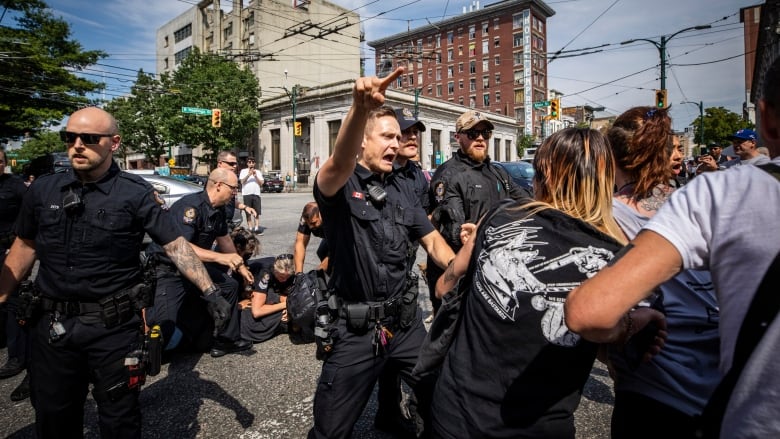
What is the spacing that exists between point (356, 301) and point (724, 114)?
153 feet

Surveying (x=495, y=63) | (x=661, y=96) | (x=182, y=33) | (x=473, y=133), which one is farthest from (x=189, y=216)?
(x=495, y=63)

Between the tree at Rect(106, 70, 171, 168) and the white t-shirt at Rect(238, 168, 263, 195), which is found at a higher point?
the tree at Rect(106, 70, 171, 168)

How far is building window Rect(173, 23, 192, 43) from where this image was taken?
5794 cm

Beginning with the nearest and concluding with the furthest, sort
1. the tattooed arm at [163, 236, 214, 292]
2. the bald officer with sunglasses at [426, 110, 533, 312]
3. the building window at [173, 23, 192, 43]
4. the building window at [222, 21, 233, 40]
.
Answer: the tattooed arm at [163, 236, 214, 292] < the bald officer with sunglasses at [426, 110, 533, 312] < the building window at [222, 21, 233, 40] < the building window at [173, 23, 192, 43]

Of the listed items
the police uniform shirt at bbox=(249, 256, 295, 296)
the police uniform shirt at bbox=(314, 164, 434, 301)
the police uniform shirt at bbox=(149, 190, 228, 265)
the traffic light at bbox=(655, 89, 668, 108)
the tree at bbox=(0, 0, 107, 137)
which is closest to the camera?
the police uniform shirt at bbox=(314, 164, 434, 301)

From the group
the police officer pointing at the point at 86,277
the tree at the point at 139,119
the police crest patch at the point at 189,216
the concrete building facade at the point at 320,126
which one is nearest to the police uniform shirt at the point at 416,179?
the police crest patch at the point at 189,216

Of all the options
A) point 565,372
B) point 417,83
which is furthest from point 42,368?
point 417,83

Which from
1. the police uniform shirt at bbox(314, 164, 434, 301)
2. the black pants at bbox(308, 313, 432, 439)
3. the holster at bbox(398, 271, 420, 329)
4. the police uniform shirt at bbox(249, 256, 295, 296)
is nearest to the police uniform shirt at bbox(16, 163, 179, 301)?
the police uniform shirt at bbox(314, 164, 434, 301)

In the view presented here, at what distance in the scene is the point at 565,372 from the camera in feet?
4.56

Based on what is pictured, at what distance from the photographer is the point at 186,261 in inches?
108

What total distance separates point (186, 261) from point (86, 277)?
540 millimetres

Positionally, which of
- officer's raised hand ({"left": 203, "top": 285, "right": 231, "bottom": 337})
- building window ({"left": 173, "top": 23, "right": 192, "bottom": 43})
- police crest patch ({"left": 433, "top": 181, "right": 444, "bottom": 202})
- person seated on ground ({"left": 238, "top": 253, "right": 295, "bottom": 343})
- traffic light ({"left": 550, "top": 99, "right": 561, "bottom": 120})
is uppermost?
building window ({"left": 173, "top": 23, "right": 192, "bottom": 43})

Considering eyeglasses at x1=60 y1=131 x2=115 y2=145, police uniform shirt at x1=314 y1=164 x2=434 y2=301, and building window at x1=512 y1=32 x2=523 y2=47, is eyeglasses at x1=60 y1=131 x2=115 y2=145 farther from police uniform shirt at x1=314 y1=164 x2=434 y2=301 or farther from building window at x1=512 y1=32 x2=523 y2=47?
building window at x1=512 y1=32 x2=523 y2=47

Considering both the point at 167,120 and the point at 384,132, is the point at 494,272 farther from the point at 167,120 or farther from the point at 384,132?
the point at 167,120
